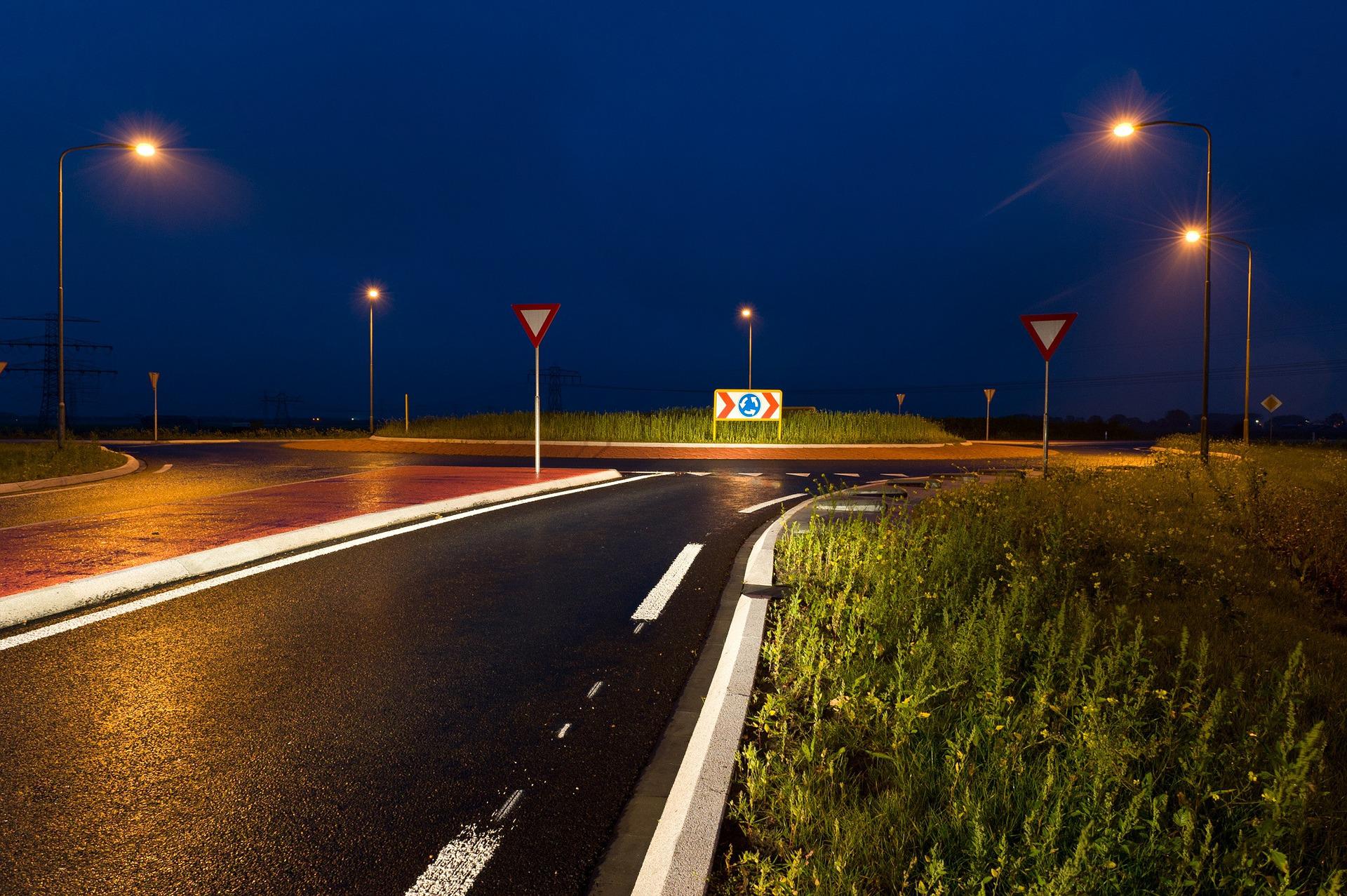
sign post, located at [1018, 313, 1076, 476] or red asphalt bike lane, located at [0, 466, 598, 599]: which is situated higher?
sign post, located at [1018, 313, 1076, 476]

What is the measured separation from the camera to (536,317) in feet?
49.0

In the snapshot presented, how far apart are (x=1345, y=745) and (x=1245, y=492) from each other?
32.4 ft

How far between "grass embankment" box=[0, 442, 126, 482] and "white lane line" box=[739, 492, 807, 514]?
13636 mm

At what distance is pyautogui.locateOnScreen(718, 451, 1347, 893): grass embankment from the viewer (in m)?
2.56

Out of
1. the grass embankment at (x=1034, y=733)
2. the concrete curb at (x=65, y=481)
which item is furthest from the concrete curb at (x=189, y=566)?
the concrete curb at (x=65, y=481)

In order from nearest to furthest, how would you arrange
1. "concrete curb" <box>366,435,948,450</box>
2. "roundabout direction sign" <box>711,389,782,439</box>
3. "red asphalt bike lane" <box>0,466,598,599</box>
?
"red asphalt bike lane" <box>0,466,598,599</box> < "concrete curb" <box>366,435,948,450</box> < "roundabout direction sign" <box>711,389,782,439</box>

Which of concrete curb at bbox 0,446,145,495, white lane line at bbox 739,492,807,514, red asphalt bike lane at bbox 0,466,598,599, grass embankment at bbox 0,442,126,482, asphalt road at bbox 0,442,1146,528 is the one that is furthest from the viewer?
grass embankment at bbox 0,442,126,482

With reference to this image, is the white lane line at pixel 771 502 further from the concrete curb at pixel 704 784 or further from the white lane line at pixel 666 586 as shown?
the concrete curb at pixel 704 784

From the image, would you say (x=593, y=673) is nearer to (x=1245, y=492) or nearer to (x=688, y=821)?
(x=688, y=821)

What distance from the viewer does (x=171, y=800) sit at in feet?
10.3

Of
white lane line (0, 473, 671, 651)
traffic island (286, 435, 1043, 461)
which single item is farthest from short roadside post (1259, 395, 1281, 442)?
white lane line (0, 473, 671, 651)

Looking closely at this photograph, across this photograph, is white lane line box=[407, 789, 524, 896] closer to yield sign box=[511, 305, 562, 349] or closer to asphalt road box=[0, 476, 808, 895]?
asphalt road box=[0, 476, 808, 895]

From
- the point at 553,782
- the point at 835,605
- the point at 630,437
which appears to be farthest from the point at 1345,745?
the point at 630,437

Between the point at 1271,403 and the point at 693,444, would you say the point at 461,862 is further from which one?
the point at 1271,403
